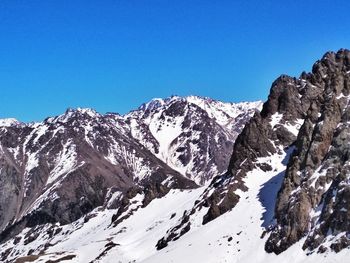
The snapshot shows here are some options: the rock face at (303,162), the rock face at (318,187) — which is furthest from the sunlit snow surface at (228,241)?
the rock face at (318,187)

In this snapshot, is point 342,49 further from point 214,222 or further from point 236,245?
point 236,245

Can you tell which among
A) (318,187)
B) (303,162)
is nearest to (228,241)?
(303,162)

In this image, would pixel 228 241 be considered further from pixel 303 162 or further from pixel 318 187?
pixel 318 187

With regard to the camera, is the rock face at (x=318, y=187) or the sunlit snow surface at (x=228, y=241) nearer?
the rock face at (x=318, y=187)

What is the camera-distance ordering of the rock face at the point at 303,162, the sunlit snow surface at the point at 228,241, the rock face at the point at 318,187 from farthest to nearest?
the sunlit snow surface at the point at 228,241 < the rock face at the point at 303,162 < the rock face at the point at 318,187

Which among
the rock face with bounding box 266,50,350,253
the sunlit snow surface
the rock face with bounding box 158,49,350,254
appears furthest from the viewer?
the sunlit snow surface

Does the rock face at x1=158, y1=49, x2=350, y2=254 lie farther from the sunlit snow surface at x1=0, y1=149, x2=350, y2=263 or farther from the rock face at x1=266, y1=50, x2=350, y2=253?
the sunlit snow surface at x1=0, y1=149, x2=350, y2=263

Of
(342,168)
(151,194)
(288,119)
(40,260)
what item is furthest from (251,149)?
(151,194)

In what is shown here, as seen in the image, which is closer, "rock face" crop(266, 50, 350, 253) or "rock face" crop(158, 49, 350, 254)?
"rock face" crop(266, 50, 350, 253)

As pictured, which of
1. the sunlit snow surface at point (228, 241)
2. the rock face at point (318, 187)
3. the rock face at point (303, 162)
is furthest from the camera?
the sunlit snow surface at point (228, 241)

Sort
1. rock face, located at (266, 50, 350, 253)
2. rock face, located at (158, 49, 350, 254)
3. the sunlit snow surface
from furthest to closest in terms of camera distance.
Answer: the sunlit snow surface → rock face, located at (158, 49, 350, 254) → rock face, located at (266, 50, 350, 253)

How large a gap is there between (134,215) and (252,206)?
82.8 meters

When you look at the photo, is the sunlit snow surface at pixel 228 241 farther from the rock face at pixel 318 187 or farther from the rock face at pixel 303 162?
the rock face at pixel 318 187

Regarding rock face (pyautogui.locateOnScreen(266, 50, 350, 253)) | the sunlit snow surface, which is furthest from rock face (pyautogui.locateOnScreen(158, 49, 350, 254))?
the sunlit snow surface
